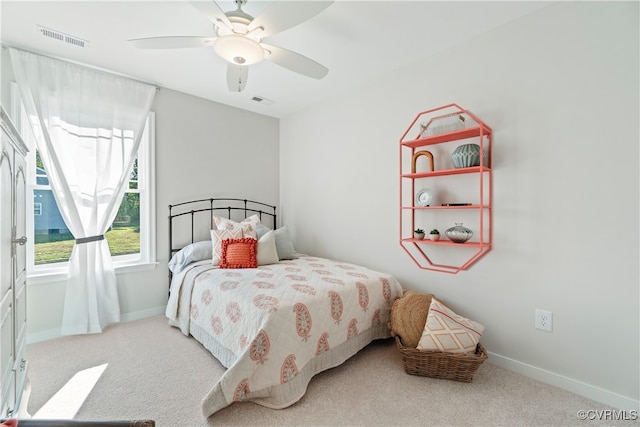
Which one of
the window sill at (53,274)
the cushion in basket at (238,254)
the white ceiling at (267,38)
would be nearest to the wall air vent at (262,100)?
the white ceiling at (267,38)

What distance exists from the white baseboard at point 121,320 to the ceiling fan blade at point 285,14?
9.72 ft

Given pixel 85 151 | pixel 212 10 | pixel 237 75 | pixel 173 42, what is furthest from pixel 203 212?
pixel 212 10

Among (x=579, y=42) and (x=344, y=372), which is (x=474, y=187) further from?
(x=344, y=372)

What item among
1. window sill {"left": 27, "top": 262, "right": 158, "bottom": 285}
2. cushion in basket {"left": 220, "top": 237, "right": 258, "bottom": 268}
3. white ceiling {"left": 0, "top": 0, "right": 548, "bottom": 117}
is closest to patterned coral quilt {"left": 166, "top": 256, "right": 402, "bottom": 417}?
cushion in basket {"left": 220, "top": 237, "right": 258, "bottom": 268}

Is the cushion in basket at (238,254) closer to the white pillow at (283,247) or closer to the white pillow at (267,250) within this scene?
the white pillow at (267,250)

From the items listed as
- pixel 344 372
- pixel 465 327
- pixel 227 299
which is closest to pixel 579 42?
pixel 465 327

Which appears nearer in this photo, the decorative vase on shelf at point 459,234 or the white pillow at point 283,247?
the decorative vase on shelf at point 459,234

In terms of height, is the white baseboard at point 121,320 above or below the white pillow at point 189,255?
below

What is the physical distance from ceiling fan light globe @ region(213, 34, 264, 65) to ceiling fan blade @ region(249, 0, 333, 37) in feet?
0.26

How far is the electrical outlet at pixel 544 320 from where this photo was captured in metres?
2.04

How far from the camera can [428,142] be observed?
2.52m

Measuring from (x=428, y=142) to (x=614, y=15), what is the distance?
1.28m

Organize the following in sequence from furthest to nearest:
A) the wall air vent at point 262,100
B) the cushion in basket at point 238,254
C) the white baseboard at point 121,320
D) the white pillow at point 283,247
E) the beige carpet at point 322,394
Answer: the wall air vent at point 262,100, the white pillow at point 283,247, the cushion in basket at point 238,254, the white baseboard at point 121,320, the beige carpet at point 322,394

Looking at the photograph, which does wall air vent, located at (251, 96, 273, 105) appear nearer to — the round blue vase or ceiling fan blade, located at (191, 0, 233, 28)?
ceiling fan blade, located at (191, 0, 233, 28)
